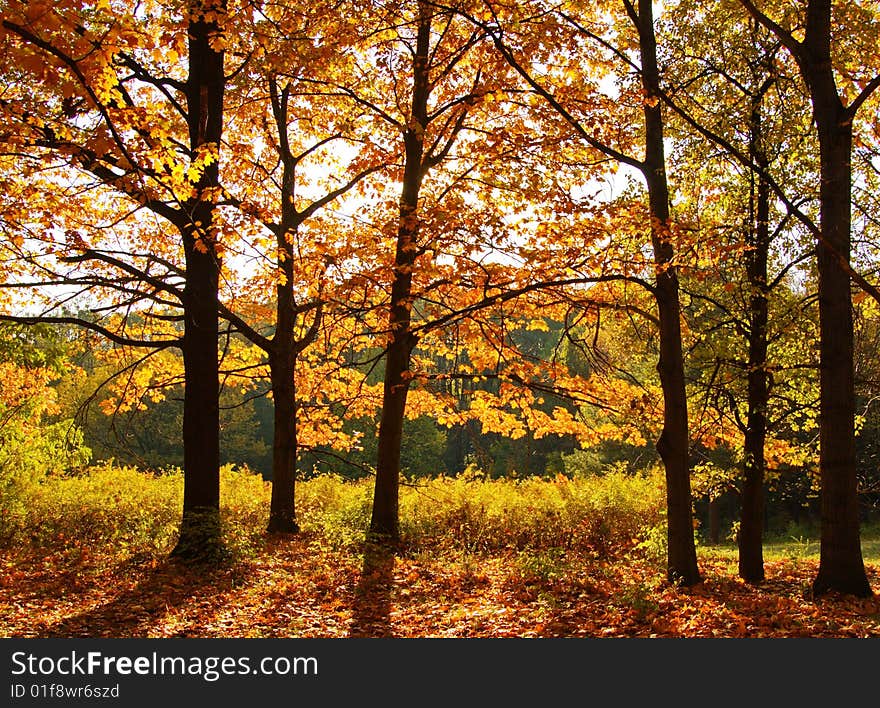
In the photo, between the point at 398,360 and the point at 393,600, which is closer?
the point at 393,600

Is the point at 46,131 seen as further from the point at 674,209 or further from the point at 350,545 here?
the point at 674,209

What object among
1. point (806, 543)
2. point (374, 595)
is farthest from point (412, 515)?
point (806, 543)

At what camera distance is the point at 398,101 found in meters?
13.1

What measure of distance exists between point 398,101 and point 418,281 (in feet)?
12.1

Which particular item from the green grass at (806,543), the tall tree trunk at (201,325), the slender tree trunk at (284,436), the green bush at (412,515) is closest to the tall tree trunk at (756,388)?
the green bush at (412,515)

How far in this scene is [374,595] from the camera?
8664 millimetres

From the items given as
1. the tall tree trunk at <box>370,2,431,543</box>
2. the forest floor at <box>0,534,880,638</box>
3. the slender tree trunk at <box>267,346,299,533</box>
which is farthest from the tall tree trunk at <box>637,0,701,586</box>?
the slender tree trunk at <box>267,346,299,533</box>

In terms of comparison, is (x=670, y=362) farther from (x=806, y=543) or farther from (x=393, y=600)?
(x=806, y=543)

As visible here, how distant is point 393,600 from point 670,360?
447 centimetres

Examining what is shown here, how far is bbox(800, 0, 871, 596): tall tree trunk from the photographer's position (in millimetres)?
7910

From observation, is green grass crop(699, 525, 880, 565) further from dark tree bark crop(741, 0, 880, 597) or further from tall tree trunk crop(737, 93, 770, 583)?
dark tree bark crop(741, 0, 880, 597)

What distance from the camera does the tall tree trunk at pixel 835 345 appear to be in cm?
791

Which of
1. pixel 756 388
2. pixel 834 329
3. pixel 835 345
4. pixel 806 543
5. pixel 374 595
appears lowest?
pixel 806 543

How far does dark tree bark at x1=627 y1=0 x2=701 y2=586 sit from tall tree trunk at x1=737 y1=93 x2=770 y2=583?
180cm
